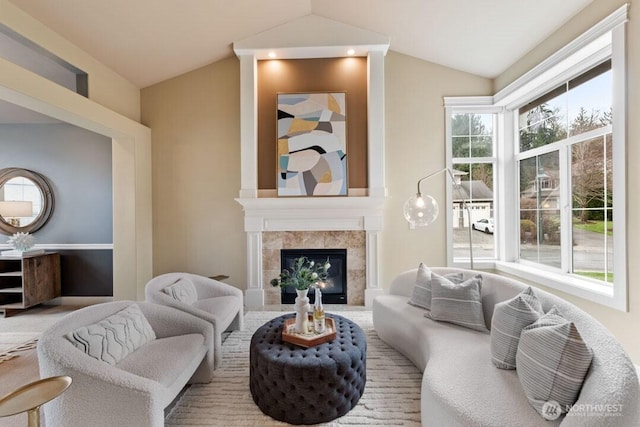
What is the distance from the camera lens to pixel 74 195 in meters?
4.32

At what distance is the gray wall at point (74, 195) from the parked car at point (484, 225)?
17.7 ft

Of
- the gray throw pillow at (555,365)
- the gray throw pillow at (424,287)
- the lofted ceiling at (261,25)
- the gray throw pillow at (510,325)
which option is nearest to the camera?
the gray throw pillow at (555,365)

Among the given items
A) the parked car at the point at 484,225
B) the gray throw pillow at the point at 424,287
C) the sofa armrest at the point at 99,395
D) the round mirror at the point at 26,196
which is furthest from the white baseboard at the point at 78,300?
the parked car at the point at 484,225

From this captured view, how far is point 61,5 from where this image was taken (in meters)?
2.65

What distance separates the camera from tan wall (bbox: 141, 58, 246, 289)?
14.1 ft

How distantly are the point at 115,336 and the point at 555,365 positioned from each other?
247 centimetres

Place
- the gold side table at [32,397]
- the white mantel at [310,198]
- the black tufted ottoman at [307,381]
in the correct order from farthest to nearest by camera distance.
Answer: the white mantel at [310,198]
the black tufted ottoman at [307,381]
the gold side table at [32,397]

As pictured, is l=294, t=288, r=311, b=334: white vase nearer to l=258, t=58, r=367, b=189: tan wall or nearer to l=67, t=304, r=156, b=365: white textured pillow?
l=67, t=304, r=156, b=365: white textured pillow

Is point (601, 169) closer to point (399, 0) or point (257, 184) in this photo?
point (399, 0)

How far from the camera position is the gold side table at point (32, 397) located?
1063 mm

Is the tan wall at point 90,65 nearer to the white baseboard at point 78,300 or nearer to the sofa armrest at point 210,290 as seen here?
the sofa armrest at point 210,290

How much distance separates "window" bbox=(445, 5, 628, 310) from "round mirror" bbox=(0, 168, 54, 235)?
234 inches

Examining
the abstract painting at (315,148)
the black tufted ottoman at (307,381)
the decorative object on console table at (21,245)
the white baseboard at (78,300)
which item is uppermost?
the abstract painting at (315,148)

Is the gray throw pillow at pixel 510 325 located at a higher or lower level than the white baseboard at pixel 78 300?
higher
